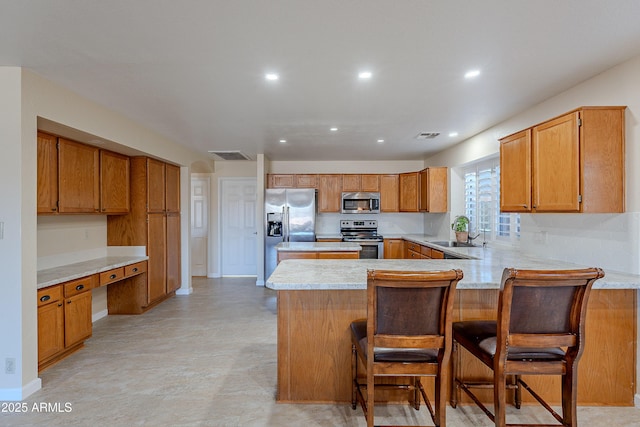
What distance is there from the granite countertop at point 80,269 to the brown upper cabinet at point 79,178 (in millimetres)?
588

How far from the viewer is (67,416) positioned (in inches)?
87.2

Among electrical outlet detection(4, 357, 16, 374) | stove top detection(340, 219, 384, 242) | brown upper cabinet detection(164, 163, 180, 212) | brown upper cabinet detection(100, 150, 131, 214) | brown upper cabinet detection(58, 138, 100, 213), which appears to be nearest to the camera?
electrical outlet detection(4, 357, 16, 374)

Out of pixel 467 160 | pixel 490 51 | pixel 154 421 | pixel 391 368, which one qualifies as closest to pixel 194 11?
pixel 490 51

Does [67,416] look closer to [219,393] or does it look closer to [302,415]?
[219,393]

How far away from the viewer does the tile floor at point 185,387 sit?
2160mm

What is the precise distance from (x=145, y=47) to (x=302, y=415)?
2564 mm

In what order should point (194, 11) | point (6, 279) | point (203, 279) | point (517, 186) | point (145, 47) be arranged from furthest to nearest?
point (203, 279) → point (517, 186) → point (6, 279) → point (145, 47) → point (194, 11)

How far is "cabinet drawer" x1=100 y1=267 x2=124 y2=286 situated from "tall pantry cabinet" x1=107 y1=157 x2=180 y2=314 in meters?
0.61

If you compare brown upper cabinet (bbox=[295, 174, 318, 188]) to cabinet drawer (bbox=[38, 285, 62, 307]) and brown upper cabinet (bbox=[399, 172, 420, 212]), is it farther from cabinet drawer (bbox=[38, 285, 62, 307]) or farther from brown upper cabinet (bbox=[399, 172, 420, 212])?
cabinet drawer (bbox=[38, 285, 62, 307])

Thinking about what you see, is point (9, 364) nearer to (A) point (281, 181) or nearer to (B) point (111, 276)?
(B) point (111, 276)

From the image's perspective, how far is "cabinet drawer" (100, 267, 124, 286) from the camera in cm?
360

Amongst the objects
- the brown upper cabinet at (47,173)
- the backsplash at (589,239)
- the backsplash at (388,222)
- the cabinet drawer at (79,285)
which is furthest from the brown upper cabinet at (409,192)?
the brown upper cabinet at (47,173)

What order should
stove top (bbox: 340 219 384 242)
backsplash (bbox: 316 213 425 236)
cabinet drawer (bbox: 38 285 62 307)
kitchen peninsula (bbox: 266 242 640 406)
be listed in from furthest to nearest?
backsplash (bbox: 316 213 425 236)
stove top (bbox: 340 219 384 242)
cabinet drawer (bbox: 38 285 62 307)
kitchen peninsula (bbox: 266 242 640 406)

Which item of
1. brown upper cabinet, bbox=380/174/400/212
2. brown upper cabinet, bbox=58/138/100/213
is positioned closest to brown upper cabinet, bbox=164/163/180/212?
brown upper cabinet, bbox=58/138/100/213
